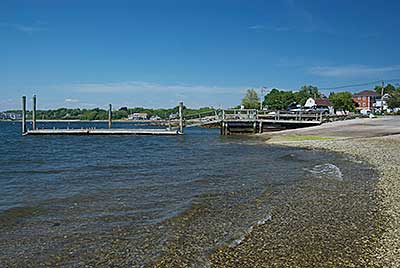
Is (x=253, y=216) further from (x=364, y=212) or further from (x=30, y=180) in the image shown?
(x=30, y=180)

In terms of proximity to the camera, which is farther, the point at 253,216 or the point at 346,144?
the point at 346,144

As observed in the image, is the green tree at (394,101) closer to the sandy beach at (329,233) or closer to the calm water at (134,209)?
the calm water at (134,209)

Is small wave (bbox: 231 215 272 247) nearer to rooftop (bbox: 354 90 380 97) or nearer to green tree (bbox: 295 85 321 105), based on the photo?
green tree (bbox: 295 85 321 105)

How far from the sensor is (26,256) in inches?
218

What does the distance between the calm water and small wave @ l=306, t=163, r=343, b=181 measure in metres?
0.03

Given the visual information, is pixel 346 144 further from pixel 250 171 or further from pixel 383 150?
pixel 250 171

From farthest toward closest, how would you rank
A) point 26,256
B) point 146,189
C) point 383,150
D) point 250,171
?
point 383,150
point 250,171
point 146,189
point 26,256

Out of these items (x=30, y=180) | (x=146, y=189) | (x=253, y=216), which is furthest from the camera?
(x=30, y=180)

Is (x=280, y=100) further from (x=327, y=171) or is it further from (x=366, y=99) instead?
(x=327, y=171)

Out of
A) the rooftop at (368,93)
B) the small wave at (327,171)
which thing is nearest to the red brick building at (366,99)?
the rooftop at (368,93)

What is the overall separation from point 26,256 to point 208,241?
295 cm

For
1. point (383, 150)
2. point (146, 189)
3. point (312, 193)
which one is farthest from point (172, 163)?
point (383, 150)

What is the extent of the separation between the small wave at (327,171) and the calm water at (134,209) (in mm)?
34

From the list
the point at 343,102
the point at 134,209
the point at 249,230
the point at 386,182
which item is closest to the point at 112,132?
the point at 134,209
